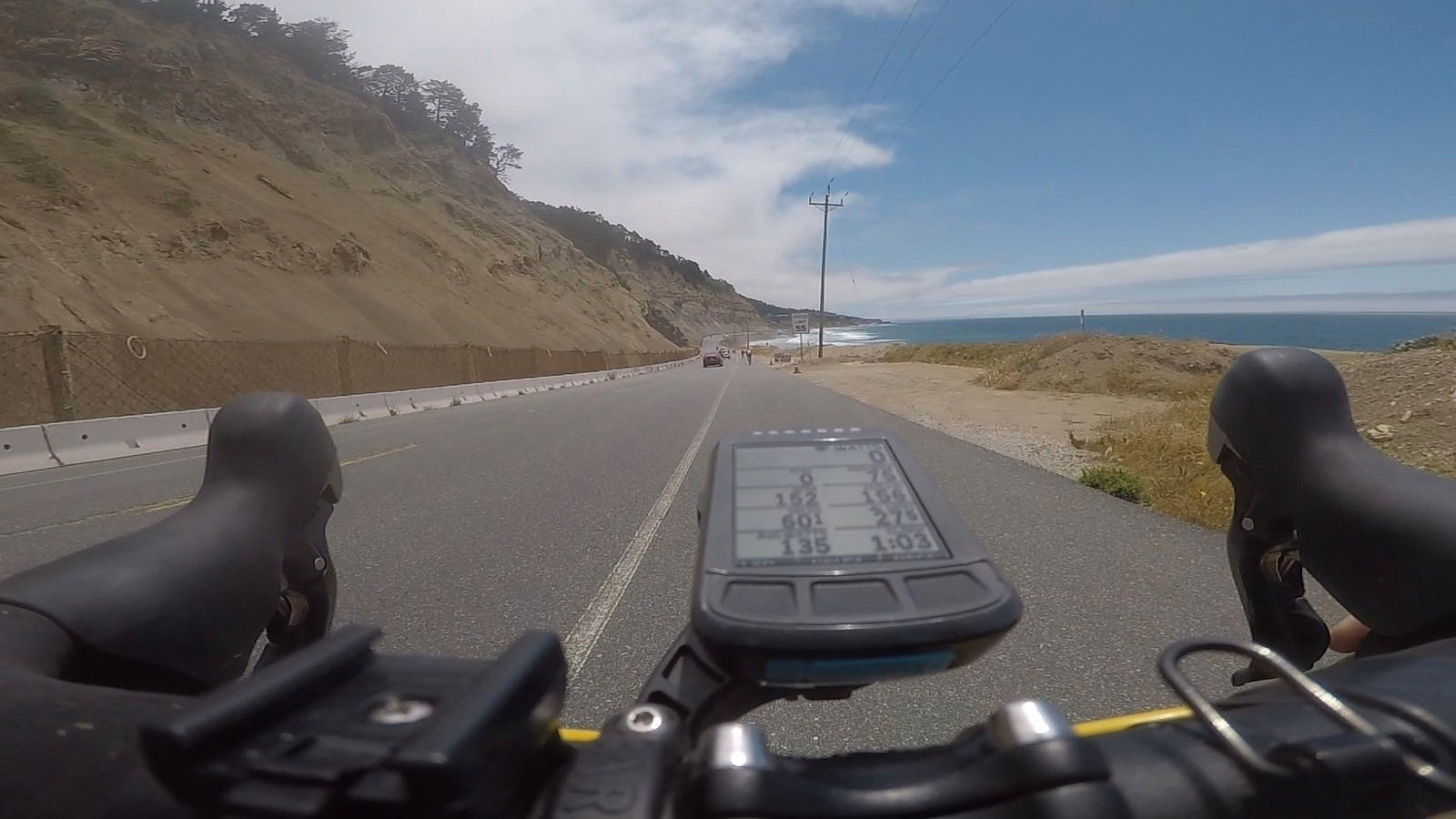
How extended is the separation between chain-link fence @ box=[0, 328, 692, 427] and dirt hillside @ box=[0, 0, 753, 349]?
5672 millimetres

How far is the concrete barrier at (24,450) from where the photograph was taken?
1031cm

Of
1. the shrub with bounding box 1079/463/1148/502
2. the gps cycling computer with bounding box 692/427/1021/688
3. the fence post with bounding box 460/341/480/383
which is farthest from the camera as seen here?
the fence post with bounding box 460/341/480/383

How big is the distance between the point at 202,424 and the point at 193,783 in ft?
51.4

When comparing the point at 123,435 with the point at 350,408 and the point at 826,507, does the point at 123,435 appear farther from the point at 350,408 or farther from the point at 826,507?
the point at 826,507

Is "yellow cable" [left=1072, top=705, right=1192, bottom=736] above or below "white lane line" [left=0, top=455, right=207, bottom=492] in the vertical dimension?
above

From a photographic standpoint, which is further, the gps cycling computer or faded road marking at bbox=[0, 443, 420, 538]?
faded road marking at bbox=[0, 443, 420, 538]

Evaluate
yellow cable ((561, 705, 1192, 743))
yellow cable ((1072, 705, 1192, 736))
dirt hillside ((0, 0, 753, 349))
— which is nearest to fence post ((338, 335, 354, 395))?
dirt hillside ((0, 0, 753, 349))

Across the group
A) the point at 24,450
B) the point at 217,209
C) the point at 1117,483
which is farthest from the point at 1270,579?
the point at 217,209

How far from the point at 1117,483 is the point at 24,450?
13177 millimetres

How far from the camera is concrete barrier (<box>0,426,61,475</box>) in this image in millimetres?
10312

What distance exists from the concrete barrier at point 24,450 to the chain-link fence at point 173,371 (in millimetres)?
3412

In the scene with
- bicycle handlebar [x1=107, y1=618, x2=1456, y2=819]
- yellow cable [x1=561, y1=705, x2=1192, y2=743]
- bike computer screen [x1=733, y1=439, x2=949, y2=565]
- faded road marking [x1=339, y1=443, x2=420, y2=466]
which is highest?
bike computer screen [x1=733, y1=439, x2=949, y2=565]

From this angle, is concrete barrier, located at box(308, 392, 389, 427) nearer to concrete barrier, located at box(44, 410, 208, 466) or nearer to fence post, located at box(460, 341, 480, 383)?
concrete barrier, located at box(44, 410, 208, 466)

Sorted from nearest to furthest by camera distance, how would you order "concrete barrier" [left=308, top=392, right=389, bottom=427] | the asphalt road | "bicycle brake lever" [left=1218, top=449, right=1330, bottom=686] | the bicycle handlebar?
the bicycle handlebar < "bicycle brake lever" [left=1218, top=449, right=1330, bottom=686] < the asphalt road < "concrete barrier" [left=308, top=392, right=389, bottom=427]
